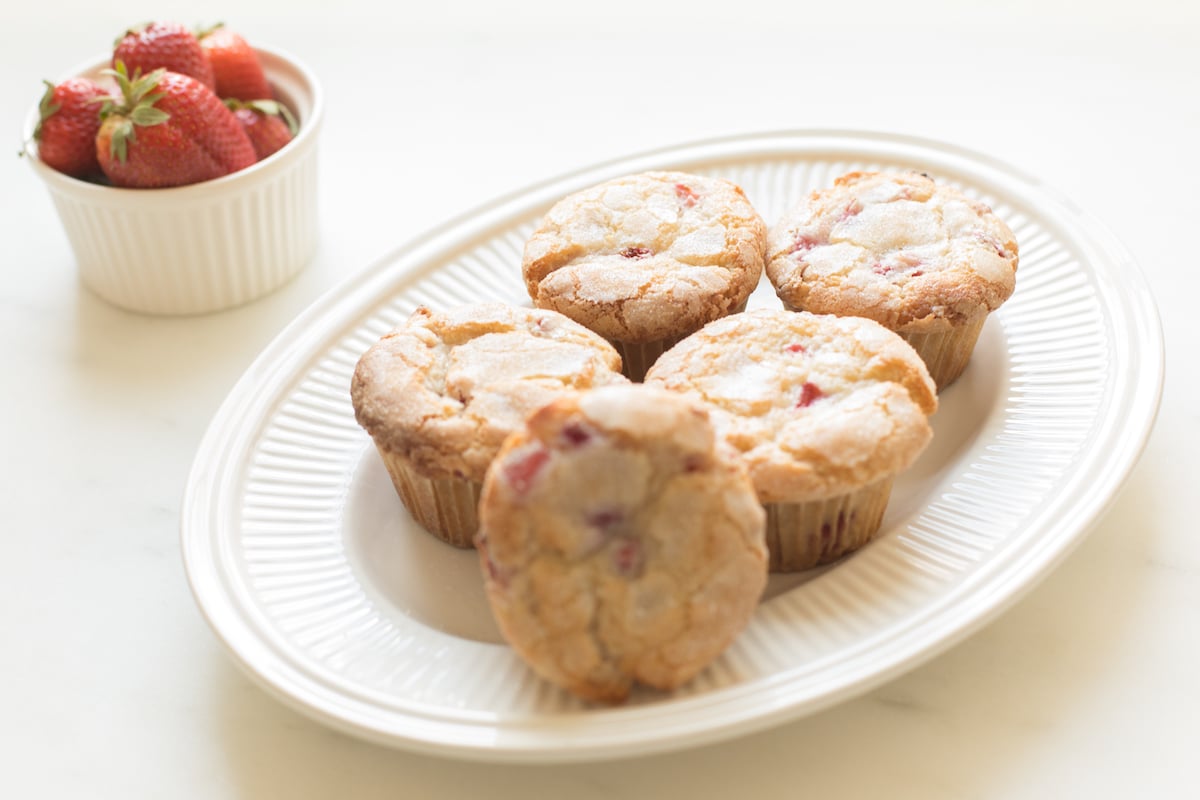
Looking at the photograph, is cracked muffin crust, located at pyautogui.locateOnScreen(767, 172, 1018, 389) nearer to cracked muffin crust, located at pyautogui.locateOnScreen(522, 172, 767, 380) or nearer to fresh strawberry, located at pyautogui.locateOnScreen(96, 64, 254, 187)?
cracked muffin crust, located at pyautogui.locateOnScreen(522, 172, 767, 380)

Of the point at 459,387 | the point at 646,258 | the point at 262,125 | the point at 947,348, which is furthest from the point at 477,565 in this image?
the point at 262,125

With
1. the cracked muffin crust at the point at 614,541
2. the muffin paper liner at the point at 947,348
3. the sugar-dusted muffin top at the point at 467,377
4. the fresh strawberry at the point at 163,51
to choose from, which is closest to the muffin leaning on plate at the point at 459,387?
the sugar-dusted muffin top at the point at 467,377

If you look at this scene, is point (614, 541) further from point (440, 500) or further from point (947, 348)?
point (947, 348)

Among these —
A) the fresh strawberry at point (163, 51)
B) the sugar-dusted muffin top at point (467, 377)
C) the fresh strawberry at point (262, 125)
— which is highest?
the fresh strawberry at point (163, 51)

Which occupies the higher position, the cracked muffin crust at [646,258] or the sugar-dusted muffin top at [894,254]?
the sugar-dusted muffin top at [894,254]

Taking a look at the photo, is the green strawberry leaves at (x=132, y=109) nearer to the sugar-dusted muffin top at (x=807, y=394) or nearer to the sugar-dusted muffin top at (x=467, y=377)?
the sugar-dusted muffin top at (x=467, y=377)

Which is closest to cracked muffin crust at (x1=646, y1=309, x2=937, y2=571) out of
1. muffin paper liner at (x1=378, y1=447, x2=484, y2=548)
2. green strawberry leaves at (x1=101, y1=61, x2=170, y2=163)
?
muffin paper liner at (x1=378, y1=447, x2=484, y2=548)
